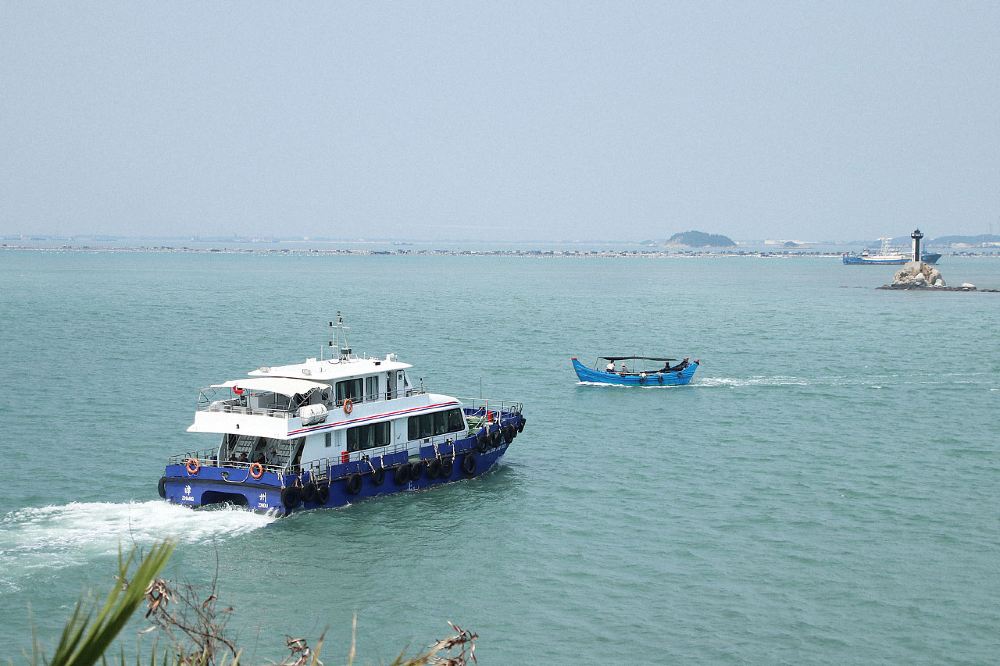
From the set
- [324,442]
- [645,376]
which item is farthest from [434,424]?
[645,376]

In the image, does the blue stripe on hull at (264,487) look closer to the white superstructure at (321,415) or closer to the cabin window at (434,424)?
the white superstructure at (321,415)

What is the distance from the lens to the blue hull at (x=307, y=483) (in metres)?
34.9

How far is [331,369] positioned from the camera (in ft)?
127

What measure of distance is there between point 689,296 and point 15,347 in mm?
115731

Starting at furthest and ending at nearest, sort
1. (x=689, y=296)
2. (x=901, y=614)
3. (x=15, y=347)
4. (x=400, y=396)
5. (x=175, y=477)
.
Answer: (x=689, y=296) < (x=15, y=347) < (x=400, y=396) < (x=175, y=477) < (x=901, y=614)

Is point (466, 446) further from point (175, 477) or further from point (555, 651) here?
point (555, 651)

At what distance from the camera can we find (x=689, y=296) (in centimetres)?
17525

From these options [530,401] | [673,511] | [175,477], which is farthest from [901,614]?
[530,401]

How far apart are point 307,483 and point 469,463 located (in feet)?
24.6

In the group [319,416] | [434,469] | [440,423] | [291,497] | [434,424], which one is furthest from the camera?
[440,423]

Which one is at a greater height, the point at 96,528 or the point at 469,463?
the point at 469,463

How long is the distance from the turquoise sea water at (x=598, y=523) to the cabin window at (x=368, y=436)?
221 centimetres

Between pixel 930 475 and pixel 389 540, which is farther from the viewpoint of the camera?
pixel 930 475

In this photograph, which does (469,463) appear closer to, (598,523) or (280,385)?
(598,523)
